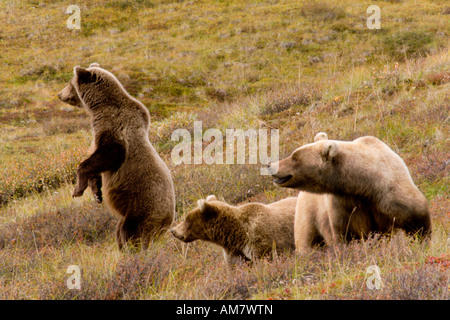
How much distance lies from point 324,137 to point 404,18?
31827 mm

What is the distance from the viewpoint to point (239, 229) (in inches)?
230

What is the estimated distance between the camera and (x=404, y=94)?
35.5 ft

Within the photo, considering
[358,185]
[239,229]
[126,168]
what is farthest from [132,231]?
[358,185]

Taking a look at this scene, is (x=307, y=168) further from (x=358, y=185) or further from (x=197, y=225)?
(x=197, y=225)

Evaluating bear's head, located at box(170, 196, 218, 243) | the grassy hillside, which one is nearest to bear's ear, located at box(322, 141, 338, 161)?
the grassy hillside

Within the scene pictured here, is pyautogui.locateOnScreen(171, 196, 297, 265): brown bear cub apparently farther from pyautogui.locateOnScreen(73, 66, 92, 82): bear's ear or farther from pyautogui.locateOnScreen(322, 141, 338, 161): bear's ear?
pyautogui.locateOnScreen(73, 66, 92, 82): bear's ear

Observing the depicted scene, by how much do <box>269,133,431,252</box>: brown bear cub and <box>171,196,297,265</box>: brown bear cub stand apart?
90 cm

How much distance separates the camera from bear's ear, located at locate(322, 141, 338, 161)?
4.76m

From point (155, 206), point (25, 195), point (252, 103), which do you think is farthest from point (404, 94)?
point (25, 195)

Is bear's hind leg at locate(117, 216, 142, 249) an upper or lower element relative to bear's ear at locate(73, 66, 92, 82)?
lower

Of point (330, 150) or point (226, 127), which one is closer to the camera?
point (330, 150)

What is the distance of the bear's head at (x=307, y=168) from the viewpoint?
4902mm

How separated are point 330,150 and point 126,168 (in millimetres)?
2495

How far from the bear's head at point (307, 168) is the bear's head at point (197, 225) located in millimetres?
1284
